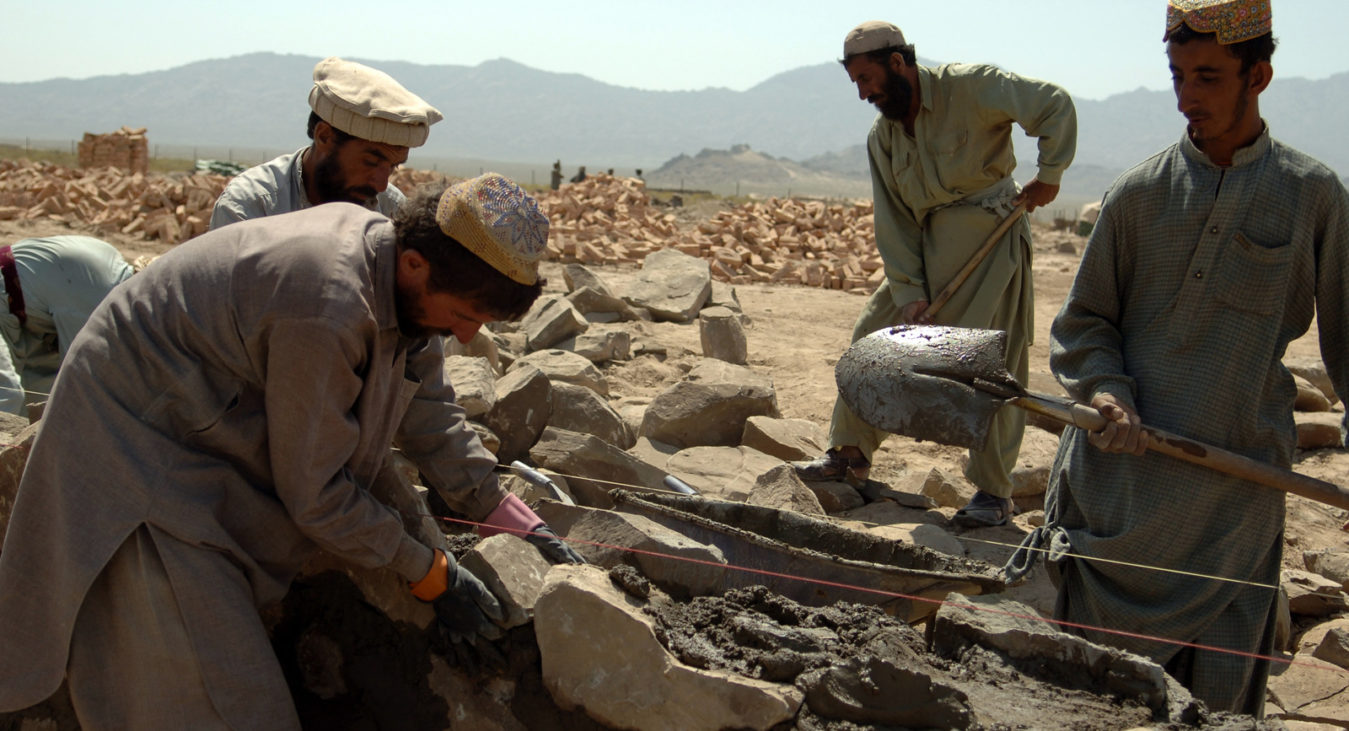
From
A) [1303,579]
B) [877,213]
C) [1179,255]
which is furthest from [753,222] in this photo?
[1179,255]

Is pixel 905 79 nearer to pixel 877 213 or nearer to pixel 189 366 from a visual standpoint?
pixel 877 213

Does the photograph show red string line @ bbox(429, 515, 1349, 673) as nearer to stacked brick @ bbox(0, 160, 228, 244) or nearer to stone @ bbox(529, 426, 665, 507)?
stone @ bbox(529, 426, 665, 507)

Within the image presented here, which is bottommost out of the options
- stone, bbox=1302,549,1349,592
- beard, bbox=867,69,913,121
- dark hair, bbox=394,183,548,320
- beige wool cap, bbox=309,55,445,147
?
stone, bbox=1302,549,1349,592

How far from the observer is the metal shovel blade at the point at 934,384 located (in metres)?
2.87

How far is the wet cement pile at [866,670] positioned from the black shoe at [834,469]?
2090 millimetres

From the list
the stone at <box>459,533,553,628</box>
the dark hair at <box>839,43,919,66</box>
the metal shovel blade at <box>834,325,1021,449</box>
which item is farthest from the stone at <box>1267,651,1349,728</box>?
the dark hair at <box>839,43,919,66</box>

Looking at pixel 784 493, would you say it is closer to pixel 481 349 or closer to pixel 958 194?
pixel 958 194

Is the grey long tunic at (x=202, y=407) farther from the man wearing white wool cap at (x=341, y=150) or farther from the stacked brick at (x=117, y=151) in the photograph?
the stacked brick at (x=117, y=151)

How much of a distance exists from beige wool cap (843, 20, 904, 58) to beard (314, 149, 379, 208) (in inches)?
84.4

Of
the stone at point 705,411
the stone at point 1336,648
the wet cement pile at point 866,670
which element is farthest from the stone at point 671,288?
the wet cement pile at point 866,670

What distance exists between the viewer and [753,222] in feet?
50.4

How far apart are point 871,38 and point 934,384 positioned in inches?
81.3

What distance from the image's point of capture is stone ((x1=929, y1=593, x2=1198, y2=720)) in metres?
2.34

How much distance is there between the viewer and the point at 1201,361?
2.76 meters
